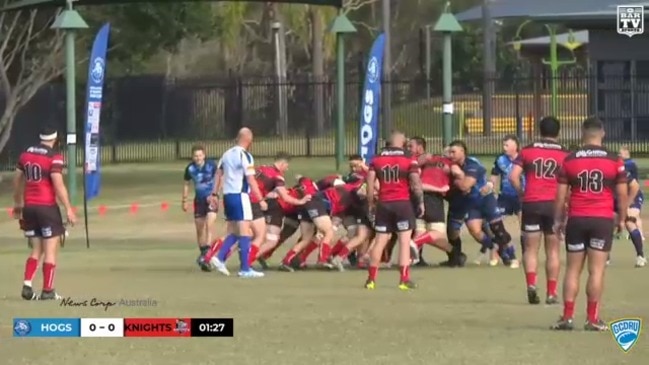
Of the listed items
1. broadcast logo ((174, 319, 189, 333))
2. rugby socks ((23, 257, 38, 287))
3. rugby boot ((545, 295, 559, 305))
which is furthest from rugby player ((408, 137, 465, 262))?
broadcast logo ((174, 319, 189, 333))

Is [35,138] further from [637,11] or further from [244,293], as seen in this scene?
[244,293]

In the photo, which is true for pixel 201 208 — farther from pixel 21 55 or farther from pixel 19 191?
pixel 21 55

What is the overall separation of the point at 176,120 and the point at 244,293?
30674mm

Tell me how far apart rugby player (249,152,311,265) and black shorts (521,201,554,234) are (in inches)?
178

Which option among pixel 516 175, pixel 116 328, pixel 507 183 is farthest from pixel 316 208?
pixel 116 328

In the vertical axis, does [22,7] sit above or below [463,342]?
above

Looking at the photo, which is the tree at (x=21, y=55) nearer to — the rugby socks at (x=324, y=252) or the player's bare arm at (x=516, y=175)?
the rugby socks at (x=324, y=252)

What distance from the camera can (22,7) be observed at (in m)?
32.0

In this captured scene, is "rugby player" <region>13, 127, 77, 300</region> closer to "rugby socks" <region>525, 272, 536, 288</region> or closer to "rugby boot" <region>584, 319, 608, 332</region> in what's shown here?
"rugby socks" <region>525, 272, 536, 288</region>

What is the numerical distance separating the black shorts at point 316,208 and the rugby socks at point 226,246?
1.09 meters

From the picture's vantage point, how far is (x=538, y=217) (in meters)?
15.7

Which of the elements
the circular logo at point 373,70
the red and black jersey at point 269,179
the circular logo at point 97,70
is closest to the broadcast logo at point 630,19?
the circular logo at point 373,70

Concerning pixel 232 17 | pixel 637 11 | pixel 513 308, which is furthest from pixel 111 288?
pixel 232 17

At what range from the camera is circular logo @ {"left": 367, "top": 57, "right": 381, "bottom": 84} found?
30047 millimetres
